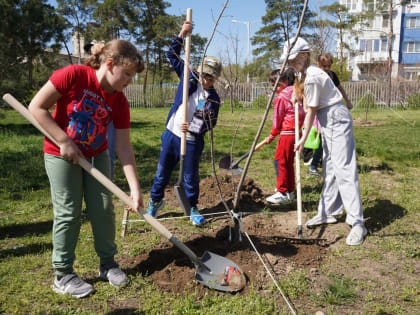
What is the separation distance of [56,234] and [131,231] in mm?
1226

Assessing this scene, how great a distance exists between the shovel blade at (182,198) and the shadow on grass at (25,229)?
1.36 metres

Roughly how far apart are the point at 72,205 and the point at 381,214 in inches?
129

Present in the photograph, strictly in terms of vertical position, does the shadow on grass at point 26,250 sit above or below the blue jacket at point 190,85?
below

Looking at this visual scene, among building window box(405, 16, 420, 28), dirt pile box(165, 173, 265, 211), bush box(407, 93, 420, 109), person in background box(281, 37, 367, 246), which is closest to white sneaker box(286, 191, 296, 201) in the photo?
dirt pile box(165, 173, 265, 211)

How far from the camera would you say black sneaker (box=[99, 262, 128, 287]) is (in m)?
2.62

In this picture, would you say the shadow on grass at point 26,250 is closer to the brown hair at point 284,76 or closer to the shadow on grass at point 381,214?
the brown hair at point 284,76

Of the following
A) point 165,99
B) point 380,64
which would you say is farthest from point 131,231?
point 380,64

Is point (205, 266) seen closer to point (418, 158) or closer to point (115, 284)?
point (115, 284)

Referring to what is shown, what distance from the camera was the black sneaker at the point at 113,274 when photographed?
2.62m

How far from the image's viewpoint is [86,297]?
2516 mm

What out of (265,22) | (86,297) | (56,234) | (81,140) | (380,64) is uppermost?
(265,22)

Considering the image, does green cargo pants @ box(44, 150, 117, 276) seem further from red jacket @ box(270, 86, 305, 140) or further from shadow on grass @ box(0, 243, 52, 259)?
red jacket @ box(270, 86, 305, 140)

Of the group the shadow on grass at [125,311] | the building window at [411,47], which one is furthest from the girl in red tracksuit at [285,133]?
the building window at [411,47]

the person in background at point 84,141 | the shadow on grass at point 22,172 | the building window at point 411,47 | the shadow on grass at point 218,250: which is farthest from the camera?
the building window at point 411,47
